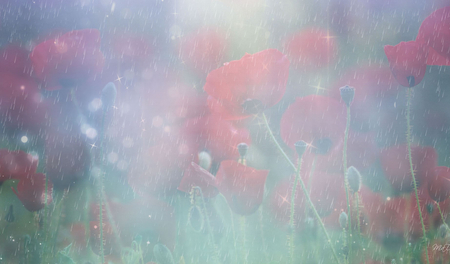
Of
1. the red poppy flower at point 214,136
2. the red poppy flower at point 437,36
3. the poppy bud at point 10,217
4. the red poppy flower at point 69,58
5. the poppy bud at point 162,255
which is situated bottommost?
the poppy bud at point 10,217

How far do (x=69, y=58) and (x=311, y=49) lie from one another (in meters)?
0.31

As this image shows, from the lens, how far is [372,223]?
451 mm

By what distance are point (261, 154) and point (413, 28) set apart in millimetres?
301

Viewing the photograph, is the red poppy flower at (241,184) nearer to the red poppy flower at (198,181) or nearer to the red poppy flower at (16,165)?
the red poppy flower at (198,181)

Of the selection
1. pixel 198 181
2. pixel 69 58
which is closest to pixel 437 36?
pixel 198 181

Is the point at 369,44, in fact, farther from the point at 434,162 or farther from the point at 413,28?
the point at 434,162

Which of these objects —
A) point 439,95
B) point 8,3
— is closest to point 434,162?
point 439,95

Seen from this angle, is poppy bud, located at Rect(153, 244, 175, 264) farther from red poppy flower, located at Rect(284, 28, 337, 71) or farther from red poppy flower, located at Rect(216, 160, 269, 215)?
red poppy flower, located at Rect(284, 28, 337, 71)

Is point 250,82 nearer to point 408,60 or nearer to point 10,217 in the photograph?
point 408,60

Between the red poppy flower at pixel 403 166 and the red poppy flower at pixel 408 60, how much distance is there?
0.10 metres

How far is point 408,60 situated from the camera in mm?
377

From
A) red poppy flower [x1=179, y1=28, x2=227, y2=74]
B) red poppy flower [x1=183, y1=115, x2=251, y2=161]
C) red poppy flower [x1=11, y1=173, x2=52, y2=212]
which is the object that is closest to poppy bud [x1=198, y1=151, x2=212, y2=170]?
red poppy flower [x1=183, y1=115, x2=251, y2=161]

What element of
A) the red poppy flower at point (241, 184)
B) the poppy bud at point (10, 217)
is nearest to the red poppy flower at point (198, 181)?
the red poppy flower at point (241, 184)

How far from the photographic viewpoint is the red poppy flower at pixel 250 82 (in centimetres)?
36
